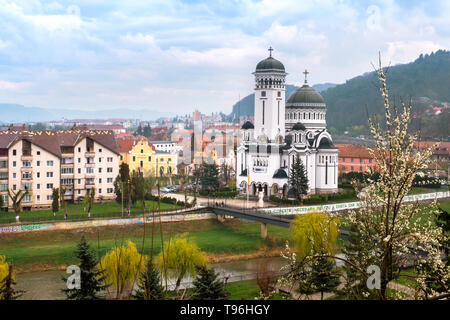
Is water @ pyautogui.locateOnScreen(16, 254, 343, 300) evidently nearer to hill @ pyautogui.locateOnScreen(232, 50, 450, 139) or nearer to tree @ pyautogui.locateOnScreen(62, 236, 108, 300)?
tree @ pyautogui.locateOnScreen(62, 236, 108, 300)

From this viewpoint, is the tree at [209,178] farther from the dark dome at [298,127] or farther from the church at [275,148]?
the dark dome at [298,127]

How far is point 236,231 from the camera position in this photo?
40.0m

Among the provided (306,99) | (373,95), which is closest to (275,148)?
(306,99)

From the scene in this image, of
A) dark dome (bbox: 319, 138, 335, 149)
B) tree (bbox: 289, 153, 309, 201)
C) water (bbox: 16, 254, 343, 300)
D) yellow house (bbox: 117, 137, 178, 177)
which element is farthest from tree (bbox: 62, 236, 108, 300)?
yellow house (bbox: 117, 137, 178, 177)

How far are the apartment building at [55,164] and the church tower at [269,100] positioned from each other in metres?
14.2

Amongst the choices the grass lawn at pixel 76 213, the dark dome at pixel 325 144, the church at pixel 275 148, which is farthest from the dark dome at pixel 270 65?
the grass lawn at pixel 76 213

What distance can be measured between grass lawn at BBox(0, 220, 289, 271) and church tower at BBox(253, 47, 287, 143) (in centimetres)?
1302

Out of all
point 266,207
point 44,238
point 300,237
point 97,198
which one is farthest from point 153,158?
point 300,237

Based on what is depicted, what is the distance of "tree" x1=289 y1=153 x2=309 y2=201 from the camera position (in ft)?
157

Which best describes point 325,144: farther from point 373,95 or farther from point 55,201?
point 373,95

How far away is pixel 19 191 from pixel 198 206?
44.7 ft

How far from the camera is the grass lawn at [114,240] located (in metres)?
30.7

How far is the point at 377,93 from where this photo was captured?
163 m
